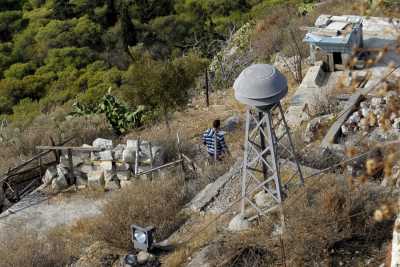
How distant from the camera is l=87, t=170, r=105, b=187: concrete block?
35.6 feet

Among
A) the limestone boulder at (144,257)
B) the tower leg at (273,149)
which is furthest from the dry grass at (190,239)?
the tower leg at (273,149)

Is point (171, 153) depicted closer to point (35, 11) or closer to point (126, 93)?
point (126, 93)

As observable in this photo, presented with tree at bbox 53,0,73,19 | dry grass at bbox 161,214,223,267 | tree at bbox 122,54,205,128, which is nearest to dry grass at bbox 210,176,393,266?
dry grass at bbox 161,214,223,267

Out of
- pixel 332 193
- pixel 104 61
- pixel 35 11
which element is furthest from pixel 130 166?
pixel 35 11

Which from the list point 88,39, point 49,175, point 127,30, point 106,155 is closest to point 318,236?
point 106,155

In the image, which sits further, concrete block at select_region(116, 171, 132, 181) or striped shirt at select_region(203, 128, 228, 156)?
concrete block at select_region(116, 171, 132, 181)

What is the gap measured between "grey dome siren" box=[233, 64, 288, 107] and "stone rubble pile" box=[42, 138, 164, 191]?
4.16 metres

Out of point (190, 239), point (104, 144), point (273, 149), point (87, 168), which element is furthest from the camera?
point (104, 144)

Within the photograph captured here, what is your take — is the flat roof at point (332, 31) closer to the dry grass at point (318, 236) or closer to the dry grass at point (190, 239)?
the dry grass at point (190, 239)

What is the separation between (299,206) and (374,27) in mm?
8557

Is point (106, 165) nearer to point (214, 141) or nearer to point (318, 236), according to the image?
point (214, 141)

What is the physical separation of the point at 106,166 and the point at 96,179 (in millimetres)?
267

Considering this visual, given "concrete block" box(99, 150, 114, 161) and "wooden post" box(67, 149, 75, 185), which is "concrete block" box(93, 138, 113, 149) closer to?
"concrete block" box(99, 150, 114, 161)

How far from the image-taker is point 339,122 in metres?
10.5
